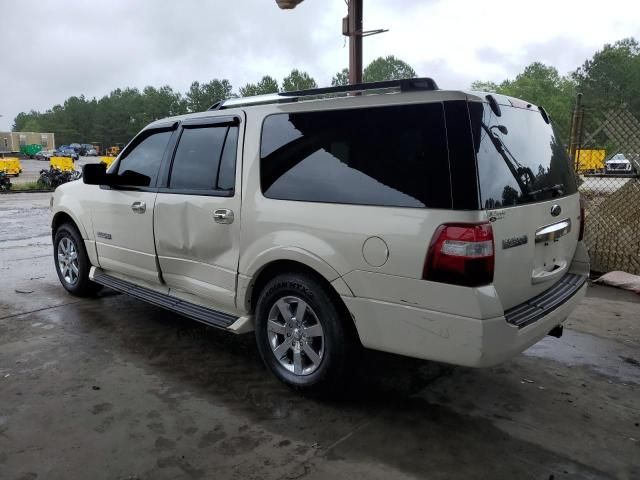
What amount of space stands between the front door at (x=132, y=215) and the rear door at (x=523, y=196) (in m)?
2.70

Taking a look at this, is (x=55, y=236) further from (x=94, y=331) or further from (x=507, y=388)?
(x=507, y=388)

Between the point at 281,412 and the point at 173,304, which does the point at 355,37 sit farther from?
the point at 281,412

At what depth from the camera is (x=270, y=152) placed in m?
3.54

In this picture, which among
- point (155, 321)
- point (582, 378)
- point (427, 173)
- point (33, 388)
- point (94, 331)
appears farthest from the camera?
point (155, 321)

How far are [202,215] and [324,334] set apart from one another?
135 cm

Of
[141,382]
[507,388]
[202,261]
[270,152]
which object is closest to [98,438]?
[141,382]

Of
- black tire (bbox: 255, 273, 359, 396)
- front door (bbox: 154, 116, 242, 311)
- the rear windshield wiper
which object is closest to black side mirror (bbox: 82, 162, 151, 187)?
front door (bbox: 154, 116, 242, 311)

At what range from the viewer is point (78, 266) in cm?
545

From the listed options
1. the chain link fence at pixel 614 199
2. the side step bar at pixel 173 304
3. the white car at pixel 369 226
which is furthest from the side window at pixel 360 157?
the chain link fence at pixel 614 199

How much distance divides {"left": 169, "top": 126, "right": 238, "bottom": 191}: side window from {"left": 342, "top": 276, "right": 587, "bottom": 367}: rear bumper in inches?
55.5

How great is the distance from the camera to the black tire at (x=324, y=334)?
314 centimetres

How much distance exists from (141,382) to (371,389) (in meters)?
1.58

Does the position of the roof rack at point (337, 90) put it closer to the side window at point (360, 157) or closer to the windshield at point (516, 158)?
the side window at point (360, 157)

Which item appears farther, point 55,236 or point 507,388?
point 55,236
